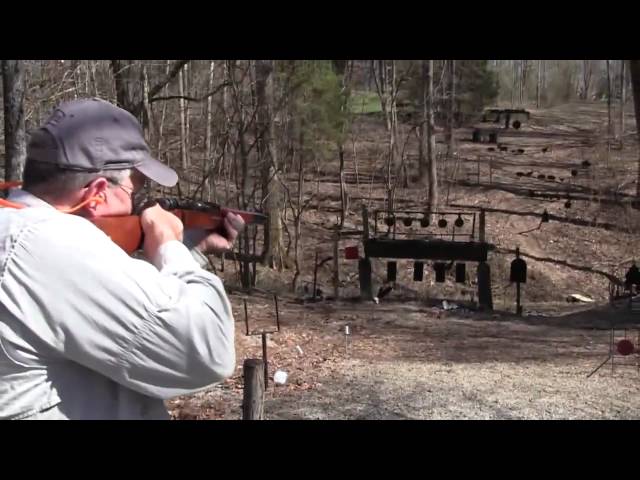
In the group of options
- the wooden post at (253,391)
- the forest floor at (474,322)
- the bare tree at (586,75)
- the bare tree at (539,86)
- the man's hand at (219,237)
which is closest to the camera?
the man's hand at (219,237)

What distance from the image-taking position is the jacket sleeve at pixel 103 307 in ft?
4.10

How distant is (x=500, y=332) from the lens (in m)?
11.3

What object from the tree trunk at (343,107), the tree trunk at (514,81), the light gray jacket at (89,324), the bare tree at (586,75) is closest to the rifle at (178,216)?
the light gray jacket at (89,324)

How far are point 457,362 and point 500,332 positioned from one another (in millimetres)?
2158

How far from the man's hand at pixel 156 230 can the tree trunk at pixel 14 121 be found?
5544 millimetres

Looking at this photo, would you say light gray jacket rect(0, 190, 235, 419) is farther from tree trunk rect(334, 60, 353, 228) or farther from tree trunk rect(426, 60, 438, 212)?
tree trunk rect(426, 60, 438, 212)

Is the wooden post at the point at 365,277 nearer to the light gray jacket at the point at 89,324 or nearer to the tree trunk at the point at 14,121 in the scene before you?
the tree trunk at the point at 14,121

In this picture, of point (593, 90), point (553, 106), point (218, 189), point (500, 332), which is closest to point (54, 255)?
point (500, 332)

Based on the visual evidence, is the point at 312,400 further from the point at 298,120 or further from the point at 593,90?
the point at 593,90

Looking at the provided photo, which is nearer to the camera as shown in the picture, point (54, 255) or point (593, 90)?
point (54, 255)

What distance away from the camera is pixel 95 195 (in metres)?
1.43

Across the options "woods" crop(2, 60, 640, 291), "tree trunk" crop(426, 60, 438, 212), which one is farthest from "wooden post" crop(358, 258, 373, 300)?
"tree trunk" crop(426, 60, 438, 212)

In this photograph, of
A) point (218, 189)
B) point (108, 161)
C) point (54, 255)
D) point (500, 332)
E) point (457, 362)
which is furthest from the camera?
point (218, 189)

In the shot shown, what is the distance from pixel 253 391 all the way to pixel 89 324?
3987 millimetres
